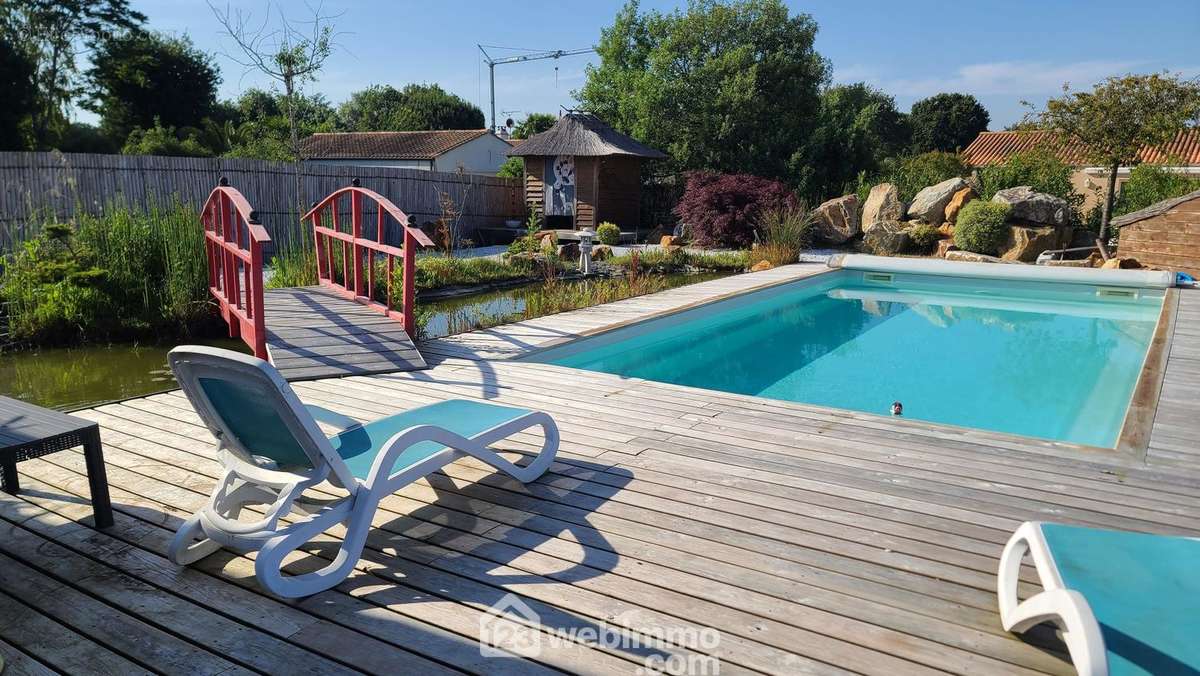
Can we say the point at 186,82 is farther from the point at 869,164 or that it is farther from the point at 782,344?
the point at 782,344

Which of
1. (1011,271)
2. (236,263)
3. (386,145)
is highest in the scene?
(386,145)

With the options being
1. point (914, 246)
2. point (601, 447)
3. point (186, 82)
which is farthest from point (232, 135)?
point (601, 447)

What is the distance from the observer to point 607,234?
57.3ft

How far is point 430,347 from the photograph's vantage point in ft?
19.7

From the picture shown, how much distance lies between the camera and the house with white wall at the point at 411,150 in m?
28.8

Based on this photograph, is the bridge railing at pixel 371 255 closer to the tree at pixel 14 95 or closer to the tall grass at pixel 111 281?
the tall grass at pixel 111 281

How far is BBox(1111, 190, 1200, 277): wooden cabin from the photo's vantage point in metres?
11.8

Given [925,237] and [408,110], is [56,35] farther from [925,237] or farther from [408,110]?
[925,237]

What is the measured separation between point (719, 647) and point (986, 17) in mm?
21888

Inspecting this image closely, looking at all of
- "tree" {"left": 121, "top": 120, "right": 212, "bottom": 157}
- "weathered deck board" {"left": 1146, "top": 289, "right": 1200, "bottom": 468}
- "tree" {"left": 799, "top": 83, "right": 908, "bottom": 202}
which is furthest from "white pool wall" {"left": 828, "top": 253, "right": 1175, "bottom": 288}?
"tree" {"left": 121, "top": 120, "right": 212, "bottom": 157}

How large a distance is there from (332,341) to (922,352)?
606 cm

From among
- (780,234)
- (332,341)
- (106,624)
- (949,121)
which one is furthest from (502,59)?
(106,624)

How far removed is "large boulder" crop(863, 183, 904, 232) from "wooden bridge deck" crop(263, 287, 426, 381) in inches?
493

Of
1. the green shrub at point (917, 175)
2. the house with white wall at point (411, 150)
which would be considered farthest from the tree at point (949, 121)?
the green shrub at point (917, 175)
